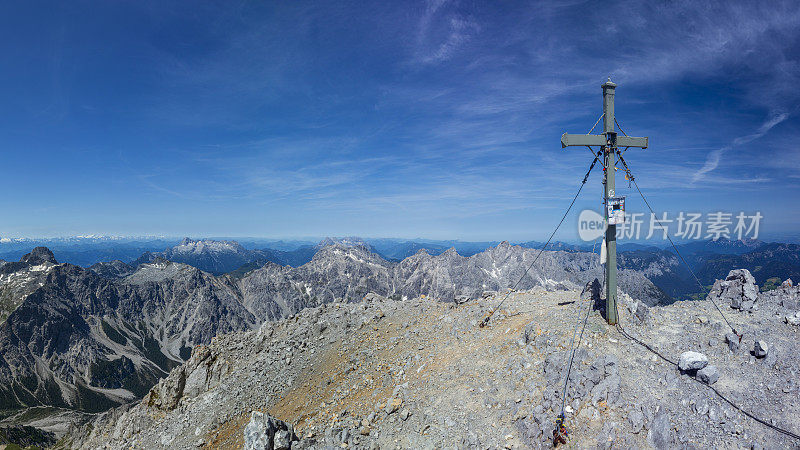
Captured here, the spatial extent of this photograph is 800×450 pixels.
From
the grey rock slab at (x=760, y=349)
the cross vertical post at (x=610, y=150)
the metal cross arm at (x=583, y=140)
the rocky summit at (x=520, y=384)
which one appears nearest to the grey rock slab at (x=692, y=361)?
the rocky summit at (x=520, y=384)

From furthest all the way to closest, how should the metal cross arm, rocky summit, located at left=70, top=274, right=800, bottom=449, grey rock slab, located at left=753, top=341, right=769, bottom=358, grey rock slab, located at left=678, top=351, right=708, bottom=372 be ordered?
the metal cross arm
grey rock slab, located at left=753, top=341, right=769, bottom=358
grey rock slab, located at left=678, top=351, right=708, bottom=372
rocky summit, located at left=70, top=274, right=800, bottom=449

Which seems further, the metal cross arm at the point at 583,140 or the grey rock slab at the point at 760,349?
the metal cross arm at the point at 583,140

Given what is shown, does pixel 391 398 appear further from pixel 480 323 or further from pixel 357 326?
pixel 357 326

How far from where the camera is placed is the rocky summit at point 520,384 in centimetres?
1155

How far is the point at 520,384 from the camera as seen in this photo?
13539mm

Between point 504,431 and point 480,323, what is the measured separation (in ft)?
24.5

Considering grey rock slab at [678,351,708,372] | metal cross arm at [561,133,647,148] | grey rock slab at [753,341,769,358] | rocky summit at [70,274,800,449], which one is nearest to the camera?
rocky summit at [70,274,800,449]

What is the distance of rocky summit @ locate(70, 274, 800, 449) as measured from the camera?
1155 cm

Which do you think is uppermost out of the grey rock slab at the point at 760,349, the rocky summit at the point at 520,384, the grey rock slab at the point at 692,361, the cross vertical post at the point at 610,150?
the cross vertical post at the point at 610,150

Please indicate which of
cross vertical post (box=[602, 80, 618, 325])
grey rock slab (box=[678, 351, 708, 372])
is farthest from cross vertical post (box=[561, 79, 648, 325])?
grey rock slab (box=[678, 351, 708, 372])

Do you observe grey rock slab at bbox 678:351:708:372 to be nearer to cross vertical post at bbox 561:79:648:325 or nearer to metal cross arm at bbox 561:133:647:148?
cross vertical post at bbox 561:79:648:325

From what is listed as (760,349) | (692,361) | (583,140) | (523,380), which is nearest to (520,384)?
(523,380)

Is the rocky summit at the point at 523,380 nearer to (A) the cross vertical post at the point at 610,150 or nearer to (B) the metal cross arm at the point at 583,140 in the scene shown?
(A) the cross vertical post at the point at 610,150

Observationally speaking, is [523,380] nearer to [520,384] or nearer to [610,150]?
[520,384]
